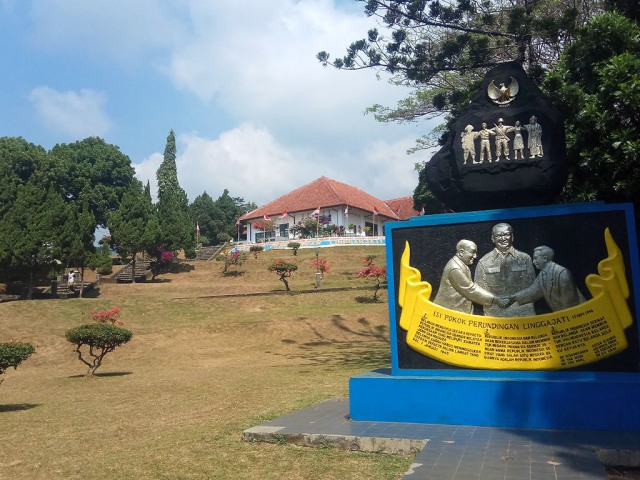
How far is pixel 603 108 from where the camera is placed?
24.1 feet

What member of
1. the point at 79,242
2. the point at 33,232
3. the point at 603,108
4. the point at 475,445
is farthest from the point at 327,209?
the point at 475,445

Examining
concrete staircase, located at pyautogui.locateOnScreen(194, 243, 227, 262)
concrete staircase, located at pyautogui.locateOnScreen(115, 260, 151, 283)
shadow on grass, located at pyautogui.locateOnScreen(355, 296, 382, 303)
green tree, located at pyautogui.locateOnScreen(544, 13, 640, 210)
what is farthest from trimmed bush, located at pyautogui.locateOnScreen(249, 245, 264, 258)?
green tree, located at pyautogui.locateOnScreen(544, 13, 640, 210)

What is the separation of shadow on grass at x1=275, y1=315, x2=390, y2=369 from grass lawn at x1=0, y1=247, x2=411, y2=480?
0.05m

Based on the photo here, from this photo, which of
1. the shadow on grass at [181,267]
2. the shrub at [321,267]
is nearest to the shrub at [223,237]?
the shadow on grass at [181,267]

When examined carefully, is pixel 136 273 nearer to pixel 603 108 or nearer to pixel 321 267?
pixel 321 267

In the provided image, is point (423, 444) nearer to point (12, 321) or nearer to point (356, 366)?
point (356, 366)

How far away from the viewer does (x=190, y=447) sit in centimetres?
541

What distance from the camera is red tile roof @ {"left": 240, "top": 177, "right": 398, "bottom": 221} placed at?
46.2 metres

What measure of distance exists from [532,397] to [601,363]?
718 mm

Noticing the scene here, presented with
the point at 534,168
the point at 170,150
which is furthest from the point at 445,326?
the point at 170,150

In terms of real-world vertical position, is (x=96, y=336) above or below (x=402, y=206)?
below

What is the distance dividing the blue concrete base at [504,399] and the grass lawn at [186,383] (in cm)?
Answer: 94

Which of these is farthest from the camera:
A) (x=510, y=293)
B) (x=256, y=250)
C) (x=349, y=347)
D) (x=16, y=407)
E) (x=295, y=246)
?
(x=256, y=250)

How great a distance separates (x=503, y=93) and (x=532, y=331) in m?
2.58
